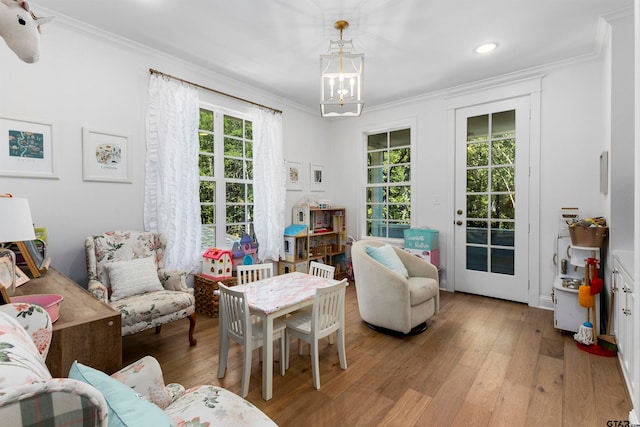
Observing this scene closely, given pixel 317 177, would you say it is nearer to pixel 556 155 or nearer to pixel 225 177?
pixel 225 177

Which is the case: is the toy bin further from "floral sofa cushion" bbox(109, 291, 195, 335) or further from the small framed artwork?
"floral sofa cushion" bbox(109, 291, 195, 335)

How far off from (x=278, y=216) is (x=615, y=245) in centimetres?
344

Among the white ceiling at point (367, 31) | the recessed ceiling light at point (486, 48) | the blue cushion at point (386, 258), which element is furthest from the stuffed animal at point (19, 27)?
the recessed ceiling light at point (486, 48)

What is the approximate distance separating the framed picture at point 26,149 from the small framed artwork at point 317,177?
3.20 m

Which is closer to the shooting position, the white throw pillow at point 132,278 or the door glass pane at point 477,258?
the white throw pillow at point 132,278

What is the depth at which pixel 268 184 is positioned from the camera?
412 cm

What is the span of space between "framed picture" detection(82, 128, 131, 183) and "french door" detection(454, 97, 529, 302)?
385 centimetres

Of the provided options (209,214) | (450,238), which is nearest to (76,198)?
(209,214)

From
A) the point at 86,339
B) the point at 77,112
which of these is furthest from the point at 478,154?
the point at 77,112

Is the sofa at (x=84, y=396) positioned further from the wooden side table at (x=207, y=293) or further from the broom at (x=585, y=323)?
the broom at (x=585, y=323)

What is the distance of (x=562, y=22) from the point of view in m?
2.62

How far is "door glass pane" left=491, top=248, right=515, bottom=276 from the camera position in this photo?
3740mm

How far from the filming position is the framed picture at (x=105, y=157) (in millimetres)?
2682

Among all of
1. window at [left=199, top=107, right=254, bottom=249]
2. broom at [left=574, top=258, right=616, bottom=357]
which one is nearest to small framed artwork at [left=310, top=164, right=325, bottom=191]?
window at [left=199, top=107, right=254, bottom=249]
